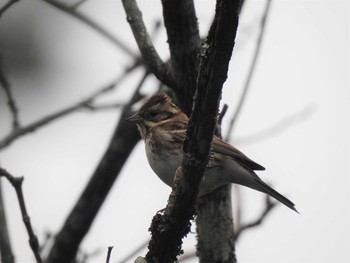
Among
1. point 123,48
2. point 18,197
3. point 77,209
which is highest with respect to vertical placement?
point 123,48

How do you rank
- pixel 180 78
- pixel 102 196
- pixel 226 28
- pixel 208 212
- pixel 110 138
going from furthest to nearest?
A: pixel 110 138 < pixel 102 196 < pixel 208 212 < pixel 180 78 < pixel 226 28

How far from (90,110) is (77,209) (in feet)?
2.93

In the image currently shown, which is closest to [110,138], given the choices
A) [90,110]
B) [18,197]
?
[90,110]

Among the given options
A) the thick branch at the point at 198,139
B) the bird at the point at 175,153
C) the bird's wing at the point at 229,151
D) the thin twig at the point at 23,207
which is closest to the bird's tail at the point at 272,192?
the bird at the point at 175,153

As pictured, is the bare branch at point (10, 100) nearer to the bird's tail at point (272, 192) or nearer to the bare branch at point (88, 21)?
the bare branch at point (88, 21)

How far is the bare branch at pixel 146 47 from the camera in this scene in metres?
5.30

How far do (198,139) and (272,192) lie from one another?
7.05 feet

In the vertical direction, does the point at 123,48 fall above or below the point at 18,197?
above

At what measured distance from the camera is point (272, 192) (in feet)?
18.7

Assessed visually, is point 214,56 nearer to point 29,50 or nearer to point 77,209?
point 77,209

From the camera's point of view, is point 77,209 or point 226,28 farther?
point 77,209

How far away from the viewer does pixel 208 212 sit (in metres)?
5.72

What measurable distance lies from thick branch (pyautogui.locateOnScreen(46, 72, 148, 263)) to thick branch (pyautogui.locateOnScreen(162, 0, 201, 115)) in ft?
2.76

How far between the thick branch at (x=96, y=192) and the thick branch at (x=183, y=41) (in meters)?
0.84
